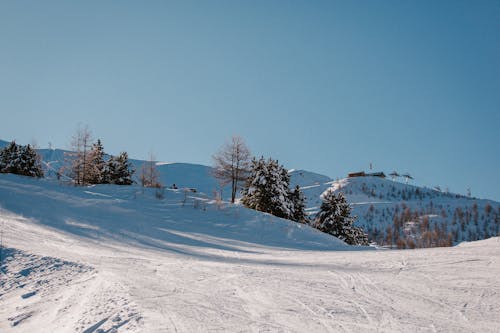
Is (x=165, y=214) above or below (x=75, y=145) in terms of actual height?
below

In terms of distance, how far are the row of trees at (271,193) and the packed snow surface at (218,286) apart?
15.1 meters

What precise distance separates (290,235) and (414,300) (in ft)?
36.2

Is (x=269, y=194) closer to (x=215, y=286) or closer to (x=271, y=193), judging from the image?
(x=271, y=193)

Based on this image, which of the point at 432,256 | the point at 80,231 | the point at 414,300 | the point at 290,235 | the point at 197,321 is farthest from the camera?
the point at 290,235

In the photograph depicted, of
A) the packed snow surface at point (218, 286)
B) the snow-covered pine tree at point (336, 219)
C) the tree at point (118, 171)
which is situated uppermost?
the tree at point (118, 171)

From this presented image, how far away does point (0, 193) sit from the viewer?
18.0m

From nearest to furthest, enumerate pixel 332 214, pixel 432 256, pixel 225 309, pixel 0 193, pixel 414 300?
pixel 225 309, pixel 414 300, pixel 432 256, pixel 0 193, pixel 332 214

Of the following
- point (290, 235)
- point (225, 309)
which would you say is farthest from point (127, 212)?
point (225, 309)

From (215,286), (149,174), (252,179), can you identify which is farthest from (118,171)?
(215,286)

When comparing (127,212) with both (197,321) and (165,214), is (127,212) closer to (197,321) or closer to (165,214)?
(165,214)

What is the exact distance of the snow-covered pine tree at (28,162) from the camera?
34.8m

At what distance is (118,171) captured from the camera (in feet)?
126

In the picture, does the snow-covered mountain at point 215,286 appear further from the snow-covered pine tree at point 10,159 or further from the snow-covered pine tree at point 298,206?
the snow-covered pine tree at point 10,159

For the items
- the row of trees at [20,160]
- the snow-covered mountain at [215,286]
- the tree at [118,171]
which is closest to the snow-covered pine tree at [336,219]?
the snow-covered mountain at [215,286]
